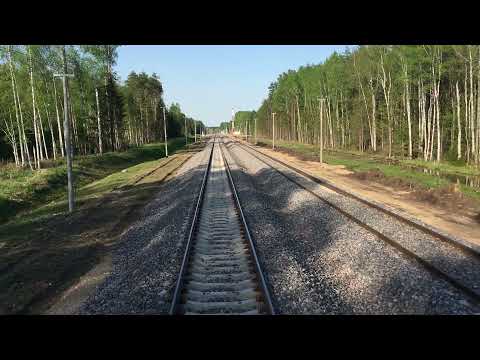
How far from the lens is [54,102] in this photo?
4831cm

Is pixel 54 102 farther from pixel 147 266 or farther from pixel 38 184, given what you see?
pixel 147 266

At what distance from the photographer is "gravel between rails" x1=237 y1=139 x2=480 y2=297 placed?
9180mm

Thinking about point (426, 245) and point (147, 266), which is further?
point (426, 245)

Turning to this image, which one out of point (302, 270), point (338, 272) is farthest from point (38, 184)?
point (338, 272)

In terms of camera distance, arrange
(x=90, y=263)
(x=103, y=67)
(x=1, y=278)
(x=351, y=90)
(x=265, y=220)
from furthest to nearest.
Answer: (x=351, y=90) < (x=103, y=67) < (x=265, y=220) < (x=90, y=263) < (x=1, y=278)

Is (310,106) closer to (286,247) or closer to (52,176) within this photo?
(52,176)

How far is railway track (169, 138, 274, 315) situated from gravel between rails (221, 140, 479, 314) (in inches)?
14.9

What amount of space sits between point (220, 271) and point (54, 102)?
152 ft

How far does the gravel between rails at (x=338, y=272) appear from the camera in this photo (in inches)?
301

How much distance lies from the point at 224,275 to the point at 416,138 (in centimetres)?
4746

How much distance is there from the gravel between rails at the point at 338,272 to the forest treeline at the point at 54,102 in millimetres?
28332
